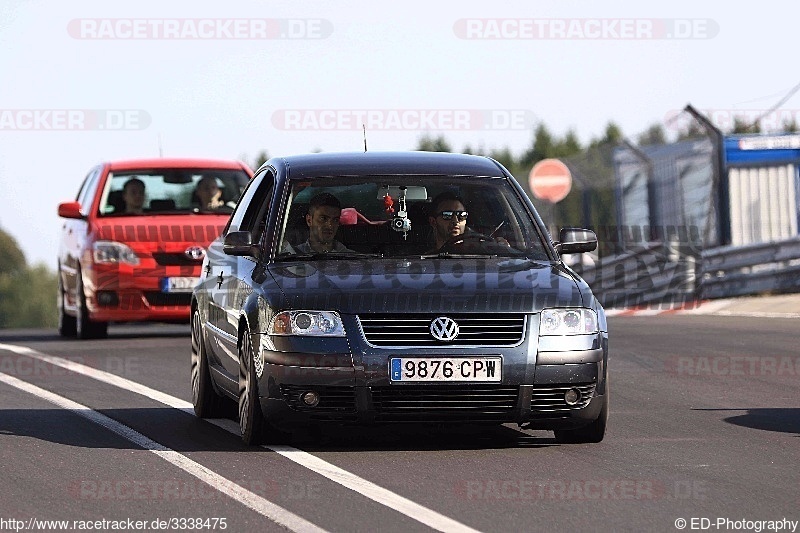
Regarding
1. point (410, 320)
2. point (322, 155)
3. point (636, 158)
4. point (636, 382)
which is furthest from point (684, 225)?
point (410, 320)

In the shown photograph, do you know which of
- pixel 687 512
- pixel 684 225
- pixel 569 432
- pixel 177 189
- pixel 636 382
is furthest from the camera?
pixel 684 225

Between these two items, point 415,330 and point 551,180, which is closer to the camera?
point 415,330

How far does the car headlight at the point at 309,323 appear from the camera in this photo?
973 cm

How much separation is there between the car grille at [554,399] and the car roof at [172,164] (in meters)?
11.3

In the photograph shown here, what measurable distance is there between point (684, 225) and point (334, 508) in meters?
20.3

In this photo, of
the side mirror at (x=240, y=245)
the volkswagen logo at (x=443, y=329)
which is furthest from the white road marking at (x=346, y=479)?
the side mirror at (x=240, y=245)

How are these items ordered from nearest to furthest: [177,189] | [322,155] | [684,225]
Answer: [322,155] < [177,189] < [684,225]

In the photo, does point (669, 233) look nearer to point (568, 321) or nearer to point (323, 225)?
point (323, 225)

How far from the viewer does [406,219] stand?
11.0 m

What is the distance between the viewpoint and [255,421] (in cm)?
1012

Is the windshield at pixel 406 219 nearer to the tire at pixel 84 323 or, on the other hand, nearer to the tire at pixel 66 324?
the tire at pixel 84 323

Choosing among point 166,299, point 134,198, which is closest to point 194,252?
point 166,299

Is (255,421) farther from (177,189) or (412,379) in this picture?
(177,189)

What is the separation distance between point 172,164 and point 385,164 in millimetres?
9729
